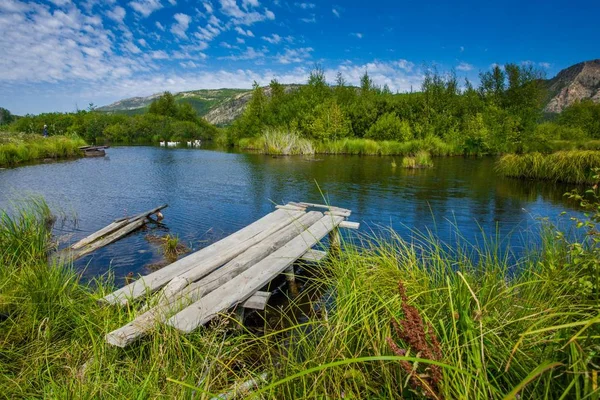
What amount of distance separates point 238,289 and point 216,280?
0.44m

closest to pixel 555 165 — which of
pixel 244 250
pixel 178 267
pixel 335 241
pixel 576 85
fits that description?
pixel 335 241

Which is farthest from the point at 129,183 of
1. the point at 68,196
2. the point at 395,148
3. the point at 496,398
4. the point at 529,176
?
the point at 395,148

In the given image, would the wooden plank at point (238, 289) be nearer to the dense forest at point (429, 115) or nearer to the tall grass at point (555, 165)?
the tall grass at point (555, 165)

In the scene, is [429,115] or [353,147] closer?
[353,147]

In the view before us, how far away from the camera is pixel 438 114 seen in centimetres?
3503

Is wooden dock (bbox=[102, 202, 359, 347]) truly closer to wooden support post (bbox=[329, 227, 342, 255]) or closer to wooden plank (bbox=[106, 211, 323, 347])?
wooden plank (bbox=[106, 211, 323, 347])

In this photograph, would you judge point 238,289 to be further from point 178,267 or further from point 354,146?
point 354,146

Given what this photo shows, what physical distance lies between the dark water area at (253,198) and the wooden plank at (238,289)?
1.48m

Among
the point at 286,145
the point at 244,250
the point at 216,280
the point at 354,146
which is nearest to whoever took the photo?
the point at 216,280

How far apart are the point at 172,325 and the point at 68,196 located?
1146cm

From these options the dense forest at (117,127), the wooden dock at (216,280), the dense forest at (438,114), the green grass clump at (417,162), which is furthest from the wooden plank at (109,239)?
the dense forest at (117,127)

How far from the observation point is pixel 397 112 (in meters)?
35.8

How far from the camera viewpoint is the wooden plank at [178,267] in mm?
3887

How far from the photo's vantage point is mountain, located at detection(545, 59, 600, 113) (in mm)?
85625
